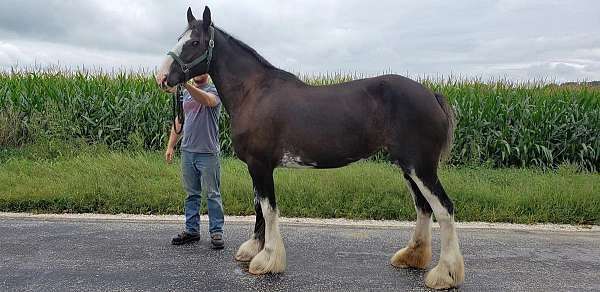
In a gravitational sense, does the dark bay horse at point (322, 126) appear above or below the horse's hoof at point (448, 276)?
above

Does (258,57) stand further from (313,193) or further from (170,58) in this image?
(313,193)

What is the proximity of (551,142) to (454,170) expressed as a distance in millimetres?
2684

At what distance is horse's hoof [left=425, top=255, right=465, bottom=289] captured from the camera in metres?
3.84

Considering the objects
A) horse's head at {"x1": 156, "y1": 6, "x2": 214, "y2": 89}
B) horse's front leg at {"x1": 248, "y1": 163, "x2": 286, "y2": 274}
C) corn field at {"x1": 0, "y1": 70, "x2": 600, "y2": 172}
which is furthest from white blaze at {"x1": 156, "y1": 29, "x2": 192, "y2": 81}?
corn field at {"x1": 0, "y1": 70, "x2": 600, "y2": 172}

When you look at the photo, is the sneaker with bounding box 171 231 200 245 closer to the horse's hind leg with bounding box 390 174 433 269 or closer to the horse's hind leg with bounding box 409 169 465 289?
the horse's hind leg with bounding box 390 174 433 269

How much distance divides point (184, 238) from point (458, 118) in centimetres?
620

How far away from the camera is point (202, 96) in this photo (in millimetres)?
4551

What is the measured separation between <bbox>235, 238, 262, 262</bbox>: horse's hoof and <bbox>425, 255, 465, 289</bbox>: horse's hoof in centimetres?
146

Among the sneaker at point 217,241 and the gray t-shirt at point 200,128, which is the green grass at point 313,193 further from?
the gray t-shirt at point 200,128

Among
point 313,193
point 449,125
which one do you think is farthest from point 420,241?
point 313,193

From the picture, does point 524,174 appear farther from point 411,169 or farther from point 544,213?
point 411,169

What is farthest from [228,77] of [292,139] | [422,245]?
[422,245]

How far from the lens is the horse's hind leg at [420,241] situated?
426 cm

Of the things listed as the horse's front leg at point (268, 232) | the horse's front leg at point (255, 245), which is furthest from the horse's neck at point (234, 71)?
the horse's front leg at point (255, 245)
